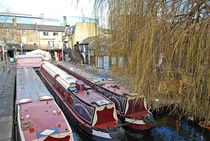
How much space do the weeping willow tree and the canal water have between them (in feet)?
24.6

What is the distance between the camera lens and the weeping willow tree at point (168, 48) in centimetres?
242

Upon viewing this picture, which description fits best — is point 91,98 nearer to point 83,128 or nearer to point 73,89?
point 83,128

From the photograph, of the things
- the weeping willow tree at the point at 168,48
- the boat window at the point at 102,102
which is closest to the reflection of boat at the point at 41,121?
the boat window at the point at 102,102

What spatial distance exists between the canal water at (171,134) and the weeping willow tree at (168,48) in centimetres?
751

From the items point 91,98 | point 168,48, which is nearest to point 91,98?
point 91,98

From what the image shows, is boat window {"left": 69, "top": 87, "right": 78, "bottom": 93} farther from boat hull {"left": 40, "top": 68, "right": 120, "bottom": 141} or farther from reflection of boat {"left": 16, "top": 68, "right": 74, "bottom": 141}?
reflection of boat {"left": 16, "top": 68, "right": 74, "bottom": 141}

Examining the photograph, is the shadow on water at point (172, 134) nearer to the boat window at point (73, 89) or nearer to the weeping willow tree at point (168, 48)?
the boat window at point (73, 89)

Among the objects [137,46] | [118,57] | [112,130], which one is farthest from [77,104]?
[137,46]

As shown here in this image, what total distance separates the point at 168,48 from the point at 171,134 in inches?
342

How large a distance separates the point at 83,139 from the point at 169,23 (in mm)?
8584

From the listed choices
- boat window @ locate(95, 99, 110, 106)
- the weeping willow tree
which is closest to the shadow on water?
boat window @ locate(95, 99, 110, 106)

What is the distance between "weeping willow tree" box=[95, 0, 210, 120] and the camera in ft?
7.93

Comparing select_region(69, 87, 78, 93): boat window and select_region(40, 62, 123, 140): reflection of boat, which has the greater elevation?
select_region(69, 87, 78, 93): boat window

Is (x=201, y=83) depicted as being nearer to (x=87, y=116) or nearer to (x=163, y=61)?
(x=163, y=61)
